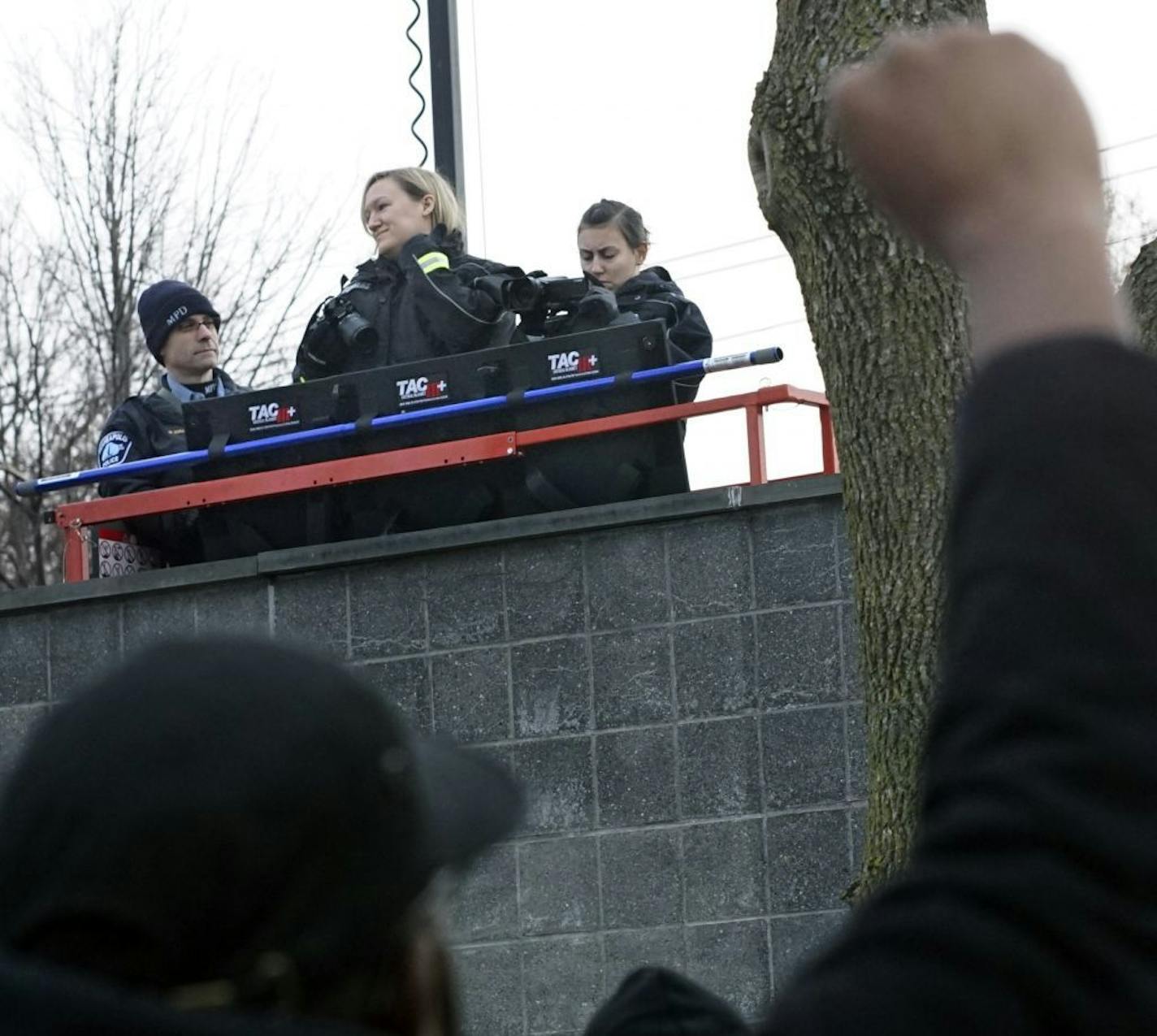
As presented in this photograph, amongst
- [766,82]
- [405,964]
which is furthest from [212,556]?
[405,964]

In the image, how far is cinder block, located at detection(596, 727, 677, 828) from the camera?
6.03 meters

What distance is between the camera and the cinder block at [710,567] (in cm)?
607

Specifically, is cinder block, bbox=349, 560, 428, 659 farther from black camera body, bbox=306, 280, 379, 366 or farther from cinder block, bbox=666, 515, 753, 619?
black camera body, bbox=306, 280, 379, 366

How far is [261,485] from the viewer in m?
7.14

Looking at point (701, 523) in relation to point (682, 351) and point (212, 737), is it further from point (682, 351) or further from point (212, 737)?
point (212, 737)

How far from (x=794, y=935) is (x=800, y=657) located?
74 cm

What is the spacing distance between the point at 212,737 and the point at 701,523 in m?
5.29

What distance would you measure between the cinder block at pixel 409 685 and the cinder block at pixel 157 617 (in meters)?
0.64

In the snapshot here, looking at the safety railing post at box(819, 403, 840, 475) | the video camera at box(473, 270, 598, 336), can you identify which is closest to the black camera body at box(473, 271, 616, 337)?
the video camera at box(473, 270, 598, 336)

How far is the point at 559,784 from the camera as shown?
20.1 ft

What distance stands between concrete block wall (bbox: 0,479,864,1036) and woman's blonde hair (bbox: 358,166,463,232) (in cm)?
136

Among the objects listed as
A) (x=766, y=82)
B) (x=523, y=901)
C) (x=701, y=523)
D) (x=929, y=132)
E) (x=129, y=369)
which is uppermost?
(x=129, y=369)

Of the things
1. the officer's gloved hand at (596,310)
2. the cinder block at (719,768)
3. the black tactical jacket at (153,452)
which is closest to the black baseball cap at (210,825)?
the cinder block at (719,768)

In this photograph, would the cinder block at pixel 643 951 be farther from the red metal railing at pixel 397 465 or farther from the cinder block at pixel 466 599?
the red metal railing at pixel 397 465
